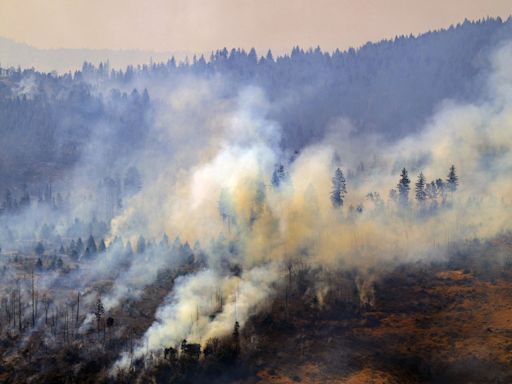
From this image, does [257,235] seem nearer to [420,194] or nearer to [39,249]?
[420,194]

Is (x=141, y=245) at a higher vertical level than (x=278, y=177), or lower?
lower

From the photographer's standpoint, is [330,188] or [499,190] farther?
[330,188]

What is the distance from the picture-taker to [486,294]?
120 metres

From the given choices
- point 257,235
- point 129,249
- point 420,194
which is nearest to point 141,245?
point 129,249

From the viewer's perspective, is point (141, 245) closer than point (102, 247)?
Yes

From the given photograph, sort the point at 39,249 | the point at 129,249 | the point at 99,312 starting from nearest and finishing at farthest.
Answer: the point at 99,312
the point at 129,249
the point at 39,249

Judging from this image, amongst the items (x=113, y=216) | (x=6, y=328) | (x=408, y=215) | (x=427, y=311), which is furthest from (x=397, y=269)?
(x=113, y=216)

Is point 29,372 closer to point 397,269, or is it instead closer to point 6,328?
point 6,328

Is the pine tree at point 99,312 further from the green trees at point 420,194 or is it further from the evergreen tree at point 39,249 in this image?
the green trees at point 420,194

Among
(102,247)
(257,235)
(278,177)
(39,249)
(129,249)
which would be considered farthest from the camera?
(278,177)

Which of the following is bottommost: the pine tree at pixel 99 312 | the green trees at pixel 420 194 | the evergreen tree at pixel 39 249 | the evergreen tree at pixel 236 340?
the evergreen tree at pixel 236 340

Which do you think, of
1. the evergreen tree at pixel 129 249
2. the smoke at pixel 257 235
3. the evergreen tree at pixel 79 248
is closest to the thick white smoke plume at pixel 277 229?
the smoke at pixel 257 235

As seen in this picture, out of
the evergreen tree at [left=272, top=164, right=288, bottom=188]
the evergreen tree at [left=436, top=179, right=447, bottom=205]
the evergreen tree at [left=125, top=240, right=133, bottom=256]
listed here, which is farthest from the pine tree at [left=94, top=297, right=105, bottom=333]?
the evergreen tree at [left=436, top=179, right=447, bottom=205]

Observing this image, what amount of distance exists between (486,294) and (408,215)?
45.2 meters
